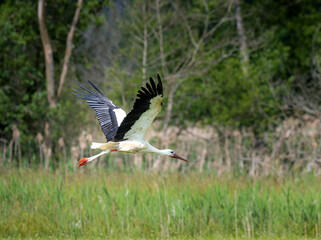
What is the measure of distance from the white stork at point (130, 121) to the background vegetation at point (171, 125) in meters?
0.94

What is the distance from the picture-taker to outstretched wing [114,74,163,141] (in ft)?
22.5

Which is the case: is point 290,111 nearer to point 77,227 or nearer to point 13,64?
point 13,64

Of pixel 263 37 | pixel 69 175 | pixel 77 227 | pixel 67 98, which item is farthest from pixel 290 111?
pixel 77 227

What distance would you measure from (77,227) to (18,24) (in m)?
8.08

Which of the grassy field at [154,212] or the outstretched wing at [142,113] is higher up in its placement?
the outstretched wing at [142,113]

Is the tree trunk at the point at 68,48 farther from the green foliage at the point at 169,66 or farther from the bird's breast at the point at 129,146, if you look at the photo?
the bird's breast at the point at 129,146

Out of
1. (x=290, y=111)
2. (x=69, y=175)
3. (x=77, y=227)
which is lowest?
(x=77, y=227)

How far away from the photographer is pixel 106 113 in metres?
8.91

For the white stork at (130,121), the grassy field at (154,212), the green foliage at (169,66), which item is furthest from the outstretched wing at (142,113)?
the green foliage at (169,66)

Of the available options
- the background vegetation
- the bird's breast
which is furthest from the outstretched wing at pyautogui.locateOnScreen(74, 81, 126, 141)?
the background vegetation

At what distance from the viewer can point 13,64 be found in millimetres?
15125

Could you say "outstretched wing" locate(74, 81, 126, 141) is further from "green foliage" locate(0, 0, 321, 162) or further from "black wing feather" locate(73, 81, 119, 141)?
"green foliage" locate(0, 0, 321, 162)

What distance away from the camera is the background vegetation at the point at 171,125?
8.64 metres

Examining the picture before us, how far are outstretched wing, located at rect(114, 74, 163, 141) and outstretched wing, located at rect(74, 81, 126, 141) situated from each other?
58 centimetres
